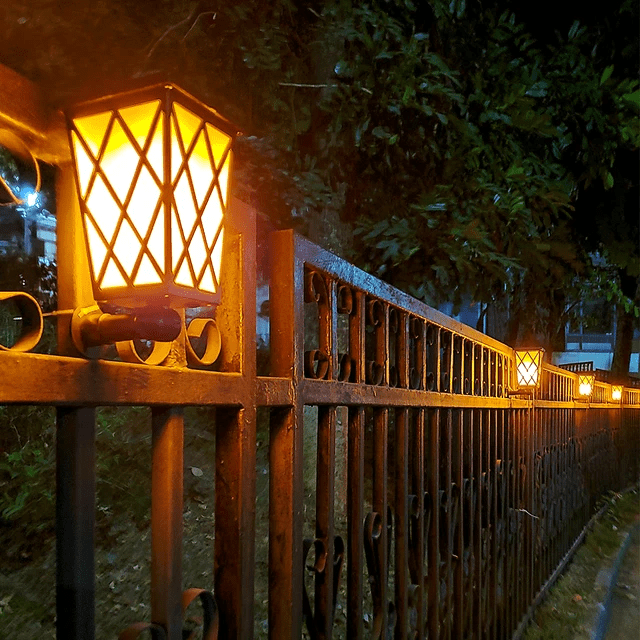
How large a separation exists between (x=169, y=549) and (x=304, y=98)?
173 inches

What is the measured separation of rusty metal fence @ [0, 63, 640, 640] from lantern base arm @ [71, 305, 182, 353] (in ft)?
0.10

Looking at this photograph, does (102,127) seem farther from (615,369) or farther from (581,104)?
(615,369)

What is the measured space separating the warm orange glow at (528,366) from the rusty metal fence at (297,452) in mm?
1092

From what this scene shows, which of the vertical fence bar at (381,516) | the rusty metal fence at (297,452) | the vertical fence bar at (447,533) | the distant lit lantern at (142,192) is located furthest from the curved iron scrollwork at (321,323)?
the vertical fence bar at (447,533)

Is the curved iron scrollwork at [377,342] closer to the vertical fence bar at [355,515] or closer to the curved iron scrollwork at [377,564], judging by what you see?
the vertical fence bar at [355,515]

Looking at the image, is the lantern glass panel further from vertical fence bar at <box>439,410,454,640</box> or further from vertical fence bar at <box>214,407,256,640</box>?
vertical fence bar at <box>214,407,256,640</box>

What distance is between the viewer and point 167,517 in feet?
4.33

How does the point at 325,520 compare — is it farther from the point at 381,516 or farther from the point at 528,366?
the point at 528,366

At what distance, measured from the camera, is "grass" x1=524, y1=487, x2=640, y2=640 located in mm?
5066

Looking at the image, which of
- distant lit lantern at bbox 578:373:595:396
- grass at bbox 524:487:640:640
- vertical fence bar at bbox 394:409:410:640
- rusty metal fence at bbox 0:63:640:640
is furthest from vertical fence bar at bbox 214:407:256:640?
distant lit lantern at bbox 578:373:595:396

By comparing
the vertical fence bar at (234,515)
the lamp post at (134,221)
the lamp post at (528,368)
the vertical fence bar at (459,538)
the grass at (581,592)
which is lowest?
the grass at (581,592)

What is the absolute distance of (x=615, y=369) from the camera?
18766 mm

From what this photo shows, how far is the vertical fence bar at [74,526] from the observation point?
1094 millimetres

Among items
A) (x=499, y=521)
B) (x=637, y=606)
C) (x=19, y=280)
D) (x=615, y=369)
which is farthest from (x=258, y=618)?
(x=615, y=369)
